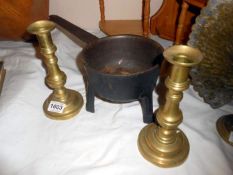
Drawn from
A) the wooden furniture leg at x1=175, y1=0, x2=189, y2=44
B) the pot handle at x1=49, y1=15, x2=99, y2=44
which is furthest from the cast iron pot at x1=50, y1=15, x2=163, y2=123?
the wooden furniture leg at x1=175, y1=0, x2=189, y2=44

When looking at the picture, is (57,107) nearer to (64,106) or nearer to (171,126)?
(64,106)

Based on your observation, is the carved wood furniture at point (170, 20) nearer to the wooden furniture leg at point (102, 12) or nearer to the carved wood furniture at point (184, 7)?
the carved wood furniture at point (184, 7)

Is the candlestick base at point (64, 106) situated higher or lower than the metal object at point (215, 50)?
lower

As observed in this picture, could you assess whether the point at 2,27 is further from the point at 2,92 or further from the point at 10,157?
the point at 10,157

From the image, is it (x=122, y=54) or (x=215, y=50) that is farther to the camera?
(x=122, y=54)

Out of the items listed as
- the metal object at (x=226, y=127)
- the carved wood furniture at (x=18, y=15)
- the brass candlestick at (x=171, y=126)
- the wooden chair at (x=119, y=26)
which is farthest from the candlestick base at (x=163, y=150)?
the carved wood furniture at (x=18, y=15)

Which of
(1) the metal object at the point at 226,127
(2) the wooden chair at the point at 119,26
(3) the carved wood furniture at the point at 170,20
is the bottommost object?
(1) the metal object at the point at 226,127

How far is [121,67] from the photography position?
957mm

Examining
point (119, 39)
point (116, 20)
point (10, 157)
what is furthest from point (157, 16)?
point (10, 157)

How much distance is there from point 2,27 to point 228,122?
3.07ft

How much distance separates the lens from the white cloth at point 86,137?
2.42 ft

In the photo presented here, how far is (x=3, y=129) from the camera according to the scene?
0.85 m

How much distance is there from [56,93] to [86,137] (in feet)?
0.61

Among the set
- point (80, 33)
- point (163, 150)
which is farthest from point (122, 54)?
point (163, 150)
